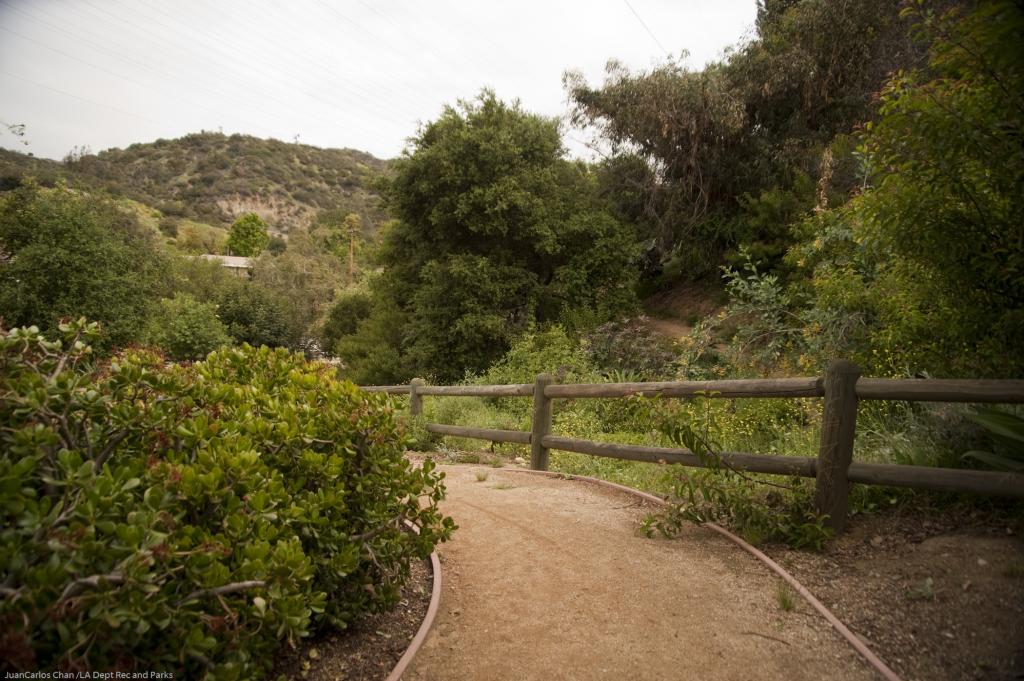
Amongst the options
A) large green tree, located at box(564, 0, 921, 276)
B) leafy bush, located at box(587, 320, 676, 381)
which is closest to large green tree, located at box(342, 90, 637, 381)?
large green tree, located at box(564, 0, 921, 276)

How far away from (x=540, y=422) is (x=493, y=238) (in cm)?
1238

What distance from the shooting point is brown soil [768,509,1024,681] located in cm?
255

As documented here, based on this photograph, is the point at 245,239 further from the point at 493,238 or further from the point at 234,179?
the point at 493,238

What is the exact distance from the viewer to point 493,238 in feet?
59.6

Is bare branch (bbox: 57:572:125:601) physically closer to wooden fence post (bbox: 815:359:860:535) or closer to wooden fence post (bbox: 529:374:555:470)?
wooden fence post (bbox: 815:359:860:535)

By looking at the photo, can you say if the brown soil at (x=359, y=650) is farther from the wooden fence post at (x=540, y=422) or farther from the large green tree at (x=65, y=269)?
the large green tree at (x=65, y=269)

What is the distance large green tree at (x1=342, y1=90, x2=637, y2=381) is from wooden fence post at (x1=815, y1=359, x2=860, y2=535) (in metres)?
12.7

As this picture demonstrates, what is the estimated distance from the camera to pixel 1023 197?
124 inches

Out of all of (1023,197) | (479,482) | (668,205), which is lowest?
(479,482)

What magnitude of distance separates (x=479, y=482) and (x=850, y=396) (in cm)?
347

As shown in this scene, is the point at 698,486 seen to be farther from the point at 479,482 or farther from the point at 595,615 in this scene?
the point at 479,482

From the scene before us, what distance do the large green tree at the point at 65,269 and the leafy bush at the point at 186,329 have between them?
253 centimetres

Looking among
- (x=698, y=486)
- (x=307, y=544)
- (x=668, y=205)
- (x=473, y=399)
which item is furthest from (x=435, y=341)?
(x=307, y=544)

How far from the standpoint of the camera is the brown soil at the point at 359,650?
96.9 inches
